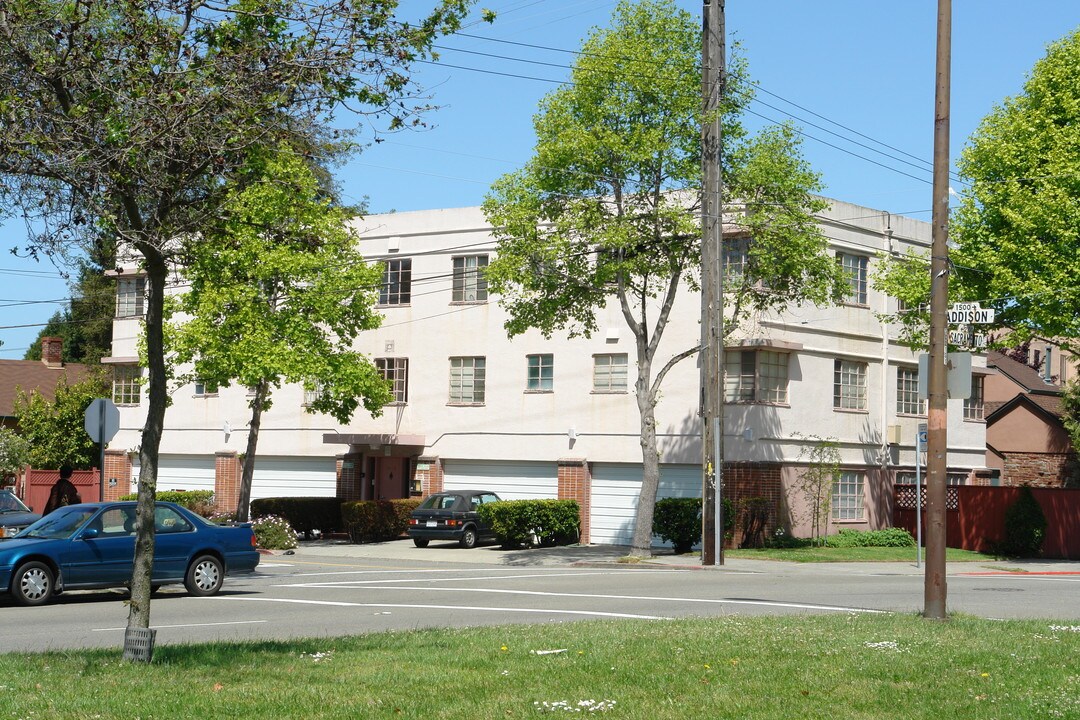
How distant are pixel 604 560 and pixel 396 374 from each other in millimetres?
13018

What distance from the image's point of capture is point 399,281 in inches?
1633

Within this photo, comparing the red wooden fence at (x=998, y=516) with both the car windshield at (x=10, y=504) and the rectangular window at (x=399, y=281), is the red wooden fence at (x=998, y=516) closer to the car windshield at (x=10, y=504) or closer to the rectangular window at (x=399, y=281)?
the rectangular window at (x=399, y=281)

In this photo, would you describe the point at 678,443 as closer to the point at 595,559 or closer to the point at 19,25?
the point at 595,559

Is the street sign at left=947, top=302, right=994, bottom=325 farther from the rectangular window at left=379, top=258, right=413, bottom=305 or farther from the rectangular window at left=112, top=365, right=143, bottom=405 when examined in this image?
the rectangular window at left=112, top=365, right=143, bottom=405

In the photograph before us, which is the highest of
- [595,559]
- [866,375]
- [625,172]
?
[625,172]

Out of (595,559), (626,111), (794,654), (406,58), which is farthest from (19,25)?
(595,559)

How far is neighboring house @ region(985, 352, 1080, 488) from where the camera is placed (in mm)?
49031

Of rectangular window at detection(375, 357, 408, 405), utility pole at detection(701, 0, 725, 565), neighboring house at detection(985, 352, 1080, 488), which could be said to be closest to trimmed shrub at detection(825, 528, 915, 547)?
utility pole at detection(701, 0, 725, 565)

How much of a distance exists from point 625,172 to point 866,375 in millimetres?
12431

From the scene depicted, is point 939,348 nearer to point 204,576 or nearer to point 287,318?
point 204,576

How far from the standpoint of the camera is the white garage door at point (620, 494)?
36156mm

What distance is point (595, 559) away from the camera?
3108 cm

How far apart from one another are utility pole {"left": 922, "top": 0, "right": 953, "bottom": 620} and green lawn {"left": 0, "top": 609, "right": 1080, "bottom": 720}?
1103 millimetres

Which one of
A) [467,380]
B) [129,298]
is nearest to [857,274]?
[467,380]
